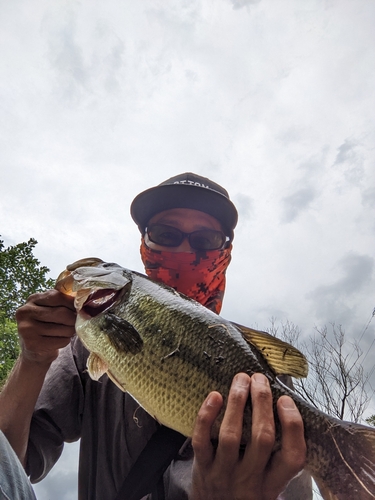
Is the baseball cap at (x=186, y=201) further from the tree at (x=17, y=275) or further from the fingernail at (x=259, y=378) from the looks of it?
the tree at (x=17, y=275)

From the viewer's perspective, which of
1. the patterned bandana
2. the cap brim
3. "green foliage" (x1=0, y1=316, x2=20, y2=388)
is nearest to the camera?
the patterned bandana

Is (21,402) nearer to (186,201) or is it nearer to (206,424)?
(206,424)

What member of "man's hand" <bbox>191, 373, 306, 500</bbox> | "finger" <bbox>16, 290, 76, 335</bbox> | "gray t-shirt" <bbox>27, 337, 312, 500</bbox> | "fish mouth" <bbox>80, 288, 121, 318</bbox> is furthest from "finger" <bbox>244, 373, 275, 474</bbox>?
"finger" <bbox>16, 290, 76, 335</bbox>

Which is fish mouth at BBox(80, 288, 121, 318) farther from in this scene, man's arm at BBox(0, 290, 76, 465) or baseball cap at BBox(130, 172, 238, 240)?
baseball cap at BBox(130, 172, 238, 240)

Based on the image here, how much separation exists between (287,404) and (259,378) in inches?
5.8

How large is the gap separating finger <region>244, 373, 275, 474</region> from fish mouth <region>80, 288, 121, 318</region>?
92 centimetres

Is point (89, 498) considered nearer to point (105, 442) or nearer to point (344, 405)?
point (105, 442)

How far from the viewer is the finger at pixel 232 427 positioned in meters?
1.31

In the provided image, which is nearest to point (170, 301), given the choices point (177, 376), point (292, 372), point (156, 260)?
point (177, 376)

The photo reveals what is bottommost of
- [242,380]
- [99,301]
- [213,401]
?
[213,401]

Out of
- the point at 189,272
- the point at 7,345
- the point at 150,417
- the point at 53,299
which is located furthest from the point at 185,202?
the point at 7,345

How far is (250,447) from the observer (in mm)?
1324

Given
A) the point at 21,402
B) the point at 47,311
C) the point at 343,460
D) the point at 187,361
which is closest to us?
the point at 343,460

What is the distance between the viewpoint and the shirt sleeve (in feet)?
6.72
